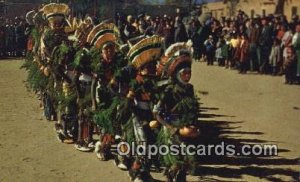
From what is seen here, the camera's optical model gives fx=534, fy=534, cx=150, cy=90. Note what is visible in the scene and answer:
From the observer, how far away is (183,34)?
75.0 ft

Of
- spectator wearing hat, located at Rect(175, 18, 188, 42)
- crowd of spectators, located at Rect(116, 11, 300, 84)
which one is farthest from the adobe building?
spectator wearing hat, located at Rect(175, 18, 188, 42)

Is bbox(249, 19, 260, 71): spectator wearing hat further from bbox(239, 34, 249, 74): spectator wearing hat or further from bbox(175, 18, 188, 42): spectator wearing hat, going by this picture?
bbox(175, 18, 188, 42): spectator wearing hat

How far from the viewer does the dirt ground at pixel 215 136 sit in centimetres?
763

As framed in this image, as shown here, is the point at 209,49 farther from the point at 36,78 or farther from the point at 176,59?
the point at 176,59

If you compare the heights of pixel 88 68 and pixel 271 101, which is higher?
pixel 88 68

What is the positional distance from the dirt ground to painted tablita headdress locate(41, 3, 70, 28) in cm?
212

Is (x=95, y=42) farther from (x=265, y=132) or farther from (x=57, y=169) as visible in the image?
(x=265, y=132)

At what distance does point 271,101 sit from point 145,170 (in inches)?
289

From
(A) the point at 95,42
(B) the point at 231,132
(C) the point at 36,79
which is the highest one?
(A) the point at 95,42

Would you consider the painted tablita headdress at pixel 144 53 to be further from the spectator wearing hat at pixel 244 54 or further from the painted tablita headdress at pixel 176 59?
the spectator wearing hat at pixel 244 54

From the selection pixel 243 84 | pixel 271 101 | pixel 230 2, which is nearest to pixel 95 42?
pixel 271 101

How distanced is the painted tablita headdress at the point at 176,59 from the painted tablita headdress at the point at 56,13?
4815 millimetres

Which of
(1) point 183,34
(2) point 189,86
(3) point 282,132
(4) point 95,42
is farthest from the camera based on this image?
(1) point 183,34

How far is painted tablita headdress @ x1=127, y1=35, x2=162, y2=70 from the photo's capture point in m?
7.38
